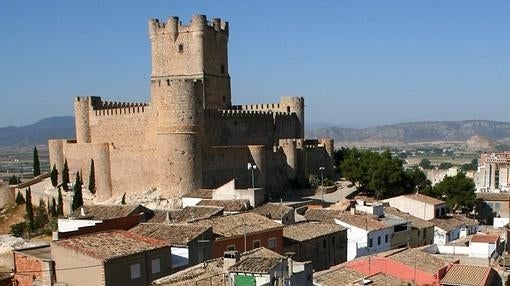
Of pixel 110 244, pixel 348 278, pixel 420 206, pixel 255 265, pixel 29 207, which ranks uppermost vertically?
pixel 255 265

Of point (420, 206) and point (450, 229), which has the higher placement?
point (420, 206)

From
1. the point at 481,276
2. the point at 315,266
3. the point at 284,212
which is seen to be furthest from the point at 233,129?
the point at 481,276

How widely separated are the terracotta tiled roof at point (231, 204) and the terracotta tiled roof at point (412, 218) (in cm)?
825

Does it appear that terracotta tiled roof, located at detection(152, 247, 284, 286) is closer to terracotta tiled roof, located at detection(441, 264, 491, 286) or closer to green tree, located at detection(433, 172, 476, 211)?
terracotta tiled roof, located at detection(441, 264, 491, 286)

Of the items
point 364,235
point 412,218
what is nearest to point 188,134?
point 412,218

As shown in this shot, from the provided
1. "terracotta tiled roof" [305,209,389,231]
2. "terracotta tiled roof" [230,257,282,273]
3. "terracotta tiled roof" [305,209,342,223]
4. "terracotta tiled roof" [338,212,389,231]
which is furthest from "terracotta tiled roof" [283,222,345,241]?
"terracotta tiled roof" [230,257,282,273]

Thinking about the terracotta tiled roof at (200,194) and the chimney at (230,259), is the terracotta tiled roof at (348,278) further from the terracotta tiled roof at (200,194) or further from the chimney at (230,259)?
the terracotta tiled roof at (200,194)

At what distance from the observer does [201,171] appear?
36.3 meters

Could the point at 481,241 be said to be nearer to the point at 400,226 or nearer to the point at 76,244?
the point at 400,226

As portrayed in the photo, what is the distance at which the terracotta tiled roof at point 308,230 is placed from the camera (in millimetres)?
23530

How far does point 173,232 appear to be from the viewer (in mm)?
19266

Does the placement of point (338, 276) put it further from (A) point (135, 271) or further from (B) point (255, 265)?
(A) point (135, 271)

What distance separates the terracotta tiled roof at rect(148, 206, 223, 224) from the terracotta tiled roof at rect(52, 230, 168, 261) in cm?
555

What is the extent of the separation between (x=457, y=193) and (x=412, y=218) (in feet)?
34.9
